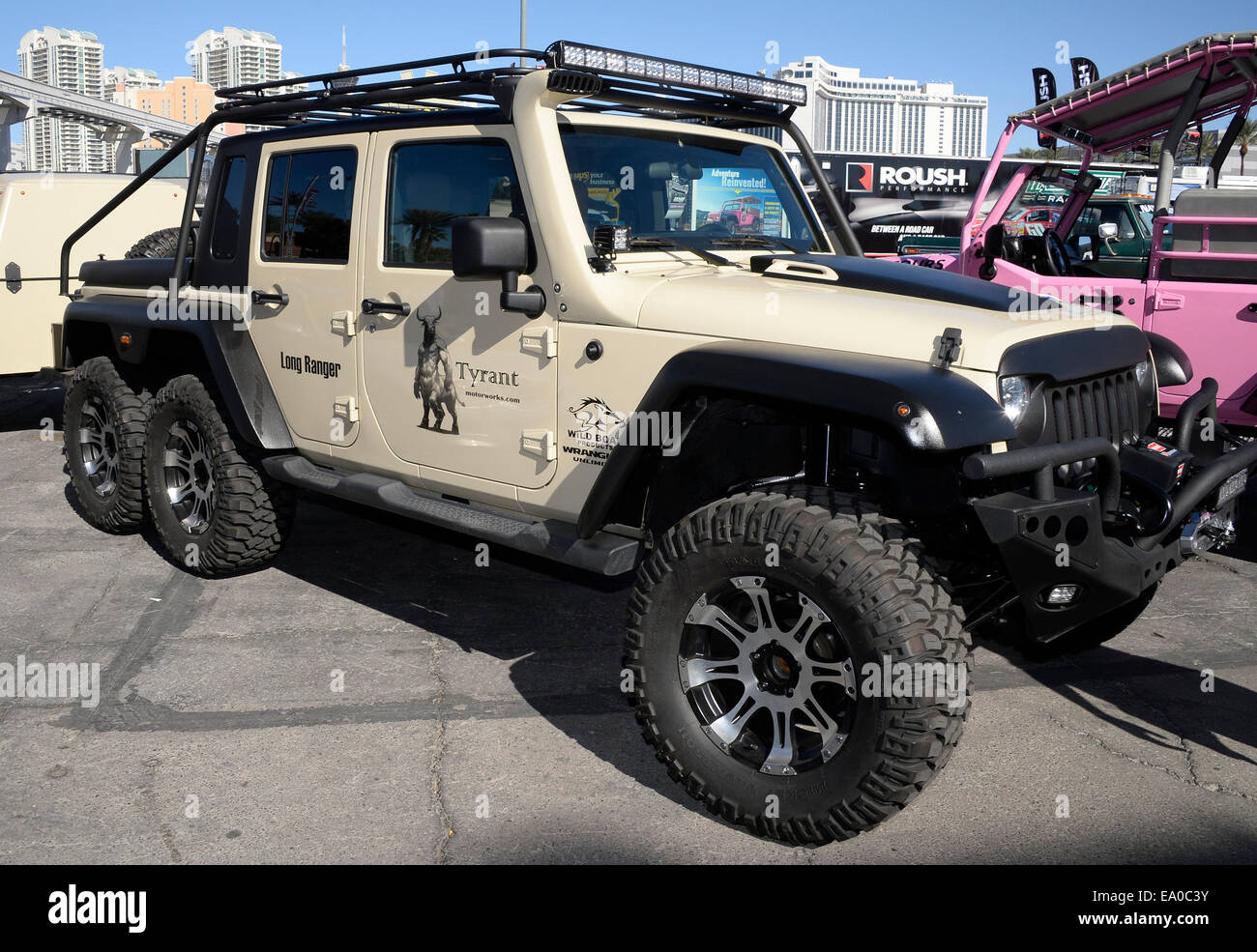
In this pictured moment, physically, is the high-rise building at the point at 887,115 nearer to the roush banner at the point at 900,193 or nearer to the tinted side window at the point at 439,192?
the roush banner at the point at 900,193

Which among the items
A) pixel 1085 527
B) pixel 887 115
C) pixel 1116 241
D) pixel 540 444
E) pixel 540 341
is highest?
pixel 887 115

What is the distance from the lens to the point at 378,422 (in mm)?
4562

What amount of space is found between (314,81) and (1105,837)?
4047mm

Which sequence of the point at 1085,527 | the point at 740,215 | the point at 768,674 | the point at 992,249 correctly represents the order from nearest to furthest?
the point at 1085,527 < the point at 768,674 < the point at 740,215 < the point at 992,249

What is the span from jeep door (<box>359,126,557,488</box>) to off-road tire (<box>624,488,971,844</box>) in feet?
2.57

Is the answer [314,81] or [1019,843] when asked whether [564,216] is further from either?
[1019,843]

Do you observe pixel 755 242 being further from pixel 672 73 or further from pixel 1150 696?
pixel 1150 696

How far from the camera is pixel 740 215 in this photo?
4484 millimetres

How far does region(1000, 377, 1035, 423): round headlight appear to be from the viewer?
10.2ft

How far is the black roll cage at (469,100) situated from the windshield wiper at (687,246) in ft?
1.62

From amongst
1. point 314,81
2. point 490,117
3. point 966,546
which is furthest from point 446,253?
point 966,546

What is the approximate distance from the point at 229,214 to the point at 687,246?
2385mm

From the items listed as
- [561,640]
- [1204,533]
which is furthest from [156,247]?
[1204,533]

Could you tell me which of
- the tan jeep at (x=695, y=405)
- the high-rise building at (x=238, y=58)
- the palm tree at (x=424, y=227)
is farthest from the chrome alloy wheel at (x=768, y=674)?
the high-rise building at (x=238, y=58)
